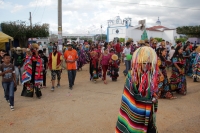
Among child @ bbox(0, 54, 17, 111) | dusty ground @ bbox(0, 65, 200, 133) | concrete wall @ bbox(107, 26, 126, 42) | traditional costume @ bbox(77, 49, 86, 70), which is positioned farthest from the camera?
concrete wall @ bbox(107, 26, 126, 42)

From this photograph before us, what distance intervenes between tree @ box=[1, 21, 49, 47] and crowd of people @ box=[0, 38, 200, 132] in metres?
18.5

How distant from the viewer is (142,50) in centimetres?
251

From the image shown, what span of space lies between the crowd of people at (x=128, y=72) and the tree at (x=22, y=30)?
18.5 meters

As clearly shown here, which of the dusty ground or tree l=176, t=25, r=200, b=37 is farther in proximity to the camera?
tree l=176, t=25, r=200, b=37

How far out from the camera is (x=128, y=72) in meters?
2.60

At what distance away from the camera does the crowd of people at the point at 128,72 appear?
2.47 meters

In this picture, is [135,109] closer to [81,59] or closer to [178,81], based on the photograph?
[178,81]

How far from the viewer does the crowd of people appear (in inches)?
97.2

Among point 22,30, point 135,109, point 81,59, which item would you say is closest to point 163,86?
point 135,109

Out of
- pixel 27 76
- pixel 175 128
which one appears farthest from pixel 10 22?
pixel 175 128

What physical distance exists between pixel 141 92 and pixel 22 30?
29285 mm

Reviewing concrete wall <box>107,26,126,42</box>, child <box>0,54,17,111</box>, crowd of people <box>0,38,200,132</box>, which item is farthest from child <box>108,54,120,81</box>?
concrete wall <box>107,26,126,42</box>

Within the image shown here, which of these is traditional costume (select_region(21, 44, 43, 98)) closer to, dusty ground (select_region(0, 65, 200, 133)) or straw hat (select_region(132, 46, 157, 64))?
dusty ground (select_region(0, 65, 200, 133))

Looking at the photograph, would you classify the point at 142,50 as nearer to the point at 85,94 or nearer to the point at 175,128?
the point at 175,128
